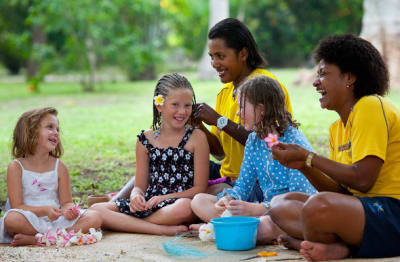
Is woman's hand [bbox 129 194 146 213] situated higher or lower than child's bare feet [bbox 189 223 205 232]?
higher

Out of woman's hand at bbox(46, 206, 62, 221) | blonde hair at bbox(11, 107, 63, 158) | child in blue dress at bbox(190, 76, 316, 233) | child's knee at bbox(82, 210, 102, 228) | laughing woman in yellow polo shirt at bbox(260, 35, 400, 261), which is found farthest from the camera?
blonde hair at bbox(11, 107, 63, 158)

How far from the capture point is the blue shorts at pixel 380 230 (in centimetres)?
294

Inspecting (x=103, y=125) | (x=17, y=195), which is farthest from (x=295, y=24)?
(x=17, y=195)

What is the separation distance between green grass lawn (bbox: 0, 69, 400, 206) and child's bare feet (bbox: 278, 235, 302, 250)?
86.2 inches

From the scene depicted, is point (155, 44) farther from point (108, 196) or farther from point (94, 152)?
point (108, 196)

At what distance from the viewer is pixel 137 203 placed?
159 inches

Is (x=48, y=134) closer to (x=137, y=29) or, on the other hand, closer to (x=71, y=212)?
(x=71, y=212)

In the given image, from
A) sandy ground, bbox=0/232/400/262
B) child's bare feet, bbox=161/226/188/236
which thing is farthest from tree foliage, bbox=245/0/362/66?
sandy ground, bbox=0/232/400/262

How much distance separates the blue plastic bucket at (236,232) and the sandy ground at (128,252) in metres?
0.04

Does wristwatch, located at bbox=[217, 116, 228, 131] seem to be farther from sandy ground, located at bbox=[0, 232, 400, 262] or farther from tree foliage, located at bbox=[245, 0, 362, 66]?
tree foliage, located at bbox=[245, 0, 362, 66]

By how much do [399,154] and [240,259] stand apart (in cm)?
101

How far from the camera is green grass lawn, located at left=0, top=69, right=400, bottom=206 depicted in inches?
249

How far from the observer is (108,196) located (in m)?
4.70

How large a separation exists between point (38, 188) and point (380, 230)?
233 cm
